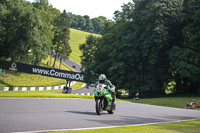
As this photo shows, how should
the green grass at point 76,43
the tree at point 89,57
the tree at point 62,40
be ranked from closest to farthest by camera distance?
1. the tree at point 89,57
2. the tree at point 62,40
3. the green grass at point 76,43

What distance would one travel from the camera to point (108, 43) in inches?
1977

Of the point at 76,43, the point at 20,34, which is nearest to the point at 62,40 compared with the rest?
the point at 20,34

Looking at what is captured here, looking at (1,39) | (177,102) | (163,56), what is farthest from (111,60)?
(1,39)

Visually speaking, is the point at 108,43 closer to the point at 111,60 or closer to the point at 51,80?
the point at 111,60

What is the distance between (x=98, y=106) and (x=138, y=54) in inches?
1195

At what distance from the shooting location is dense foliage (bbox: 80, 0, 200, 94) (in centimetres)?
4066

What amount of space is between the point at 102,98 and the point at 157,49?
29453mm

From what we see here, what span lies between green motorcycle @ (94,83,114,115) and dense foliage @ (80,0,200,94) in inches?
1089

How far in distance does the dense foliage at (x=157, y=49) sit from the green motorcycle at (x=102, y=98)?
27649mm

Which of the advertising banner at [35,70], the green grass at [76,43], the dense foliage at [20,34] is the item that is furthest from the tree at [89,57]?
the green grass at [76,43]

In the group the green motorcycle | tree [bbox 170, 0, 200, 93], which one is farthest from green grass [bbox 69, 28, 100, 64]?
the green motorcycle

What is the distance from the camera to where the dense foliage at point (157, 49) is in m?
40.7

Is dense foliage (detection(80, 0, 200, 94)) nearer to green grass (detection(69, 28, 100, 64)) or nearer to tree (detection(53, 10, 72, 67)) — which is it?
tree (detection(53, 10, 72, 67))

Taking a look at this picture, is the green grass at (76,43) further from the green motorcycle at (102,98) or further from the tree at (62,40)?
the green motorcycle at (102,98)
